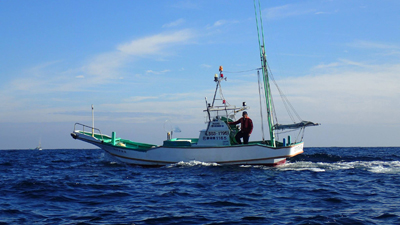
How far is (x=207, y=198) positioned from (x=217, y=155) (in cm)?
1067

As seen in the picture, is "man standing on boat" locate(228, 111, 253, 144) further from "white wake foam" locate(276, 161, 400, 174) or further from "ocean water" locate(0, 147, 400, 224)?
"ocean water" locate(0, 147, 400, 224)

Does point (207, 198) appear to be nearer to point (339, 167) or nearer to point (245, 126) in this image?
point (245, 126)

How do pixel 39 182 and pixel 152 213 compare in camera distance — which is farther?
pixel 39 182

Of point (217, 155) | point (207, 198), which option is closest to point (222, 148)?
point (217, 155)

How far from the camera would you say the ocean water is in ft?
33.0

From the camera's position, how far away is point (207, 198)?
12.9 m

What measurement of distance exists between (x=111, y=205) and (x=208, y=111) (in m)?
13.7

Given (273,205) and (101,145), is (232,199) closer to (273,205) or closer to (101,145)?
(273,205)

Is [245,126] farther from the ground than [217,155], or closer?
farther from the ground

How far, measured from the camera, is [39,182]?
1673cm


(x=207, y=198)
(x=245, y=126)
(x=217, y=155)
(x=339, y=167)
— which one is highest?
(x=245, y=126)

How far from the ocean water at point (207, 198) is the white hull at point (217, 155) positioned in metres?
2.85

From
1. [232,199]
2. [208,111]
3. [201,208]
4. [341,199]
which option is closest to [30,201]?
[201,208]

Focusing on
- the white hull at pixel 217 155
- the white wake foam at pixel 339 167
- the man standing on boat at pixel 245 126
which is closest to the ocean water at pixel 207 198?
the white wake foam at pixel 339 167
